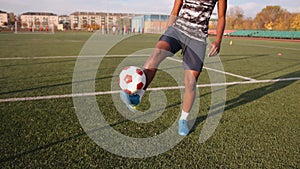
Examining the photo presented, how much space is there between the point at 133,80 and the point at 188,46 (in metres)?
0.78

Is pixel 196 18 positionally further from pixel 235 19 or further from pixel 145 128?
pixel 235 19

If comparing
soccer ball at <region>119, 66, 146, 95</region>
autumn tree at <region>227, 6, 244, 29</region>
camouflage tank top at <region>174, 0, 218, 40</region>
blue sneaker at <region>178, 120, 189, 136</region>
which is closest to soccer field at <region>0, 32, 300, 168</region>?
blue sneaker at <region>178, 120, 189, 136</region>

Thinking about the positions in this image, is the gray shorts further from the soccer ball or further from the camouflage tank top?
the soccer ball

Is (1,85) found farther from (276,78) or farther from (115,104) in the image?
(276,78)

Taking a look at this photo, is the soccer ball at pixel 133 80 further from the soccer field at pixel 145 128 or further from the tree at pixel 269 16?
the tree at pixel 269 16

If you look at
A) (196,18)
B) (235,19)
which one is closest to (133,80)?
(196,18)

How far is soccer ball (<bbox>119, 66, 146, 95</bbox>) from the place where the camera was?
2.24m

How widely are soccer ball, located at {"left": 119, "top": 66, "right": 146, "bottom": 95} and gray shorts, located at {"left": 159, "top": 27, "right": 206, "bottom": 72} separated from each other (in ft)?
1.66

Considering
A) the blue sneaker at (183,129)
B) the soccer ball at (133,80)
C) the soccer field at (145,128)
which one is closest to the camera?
the soccer field at (145,128)

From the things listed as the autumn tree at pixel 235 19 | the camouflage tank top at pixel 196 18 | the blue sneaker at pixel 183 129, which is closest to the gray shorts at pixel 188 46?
the camouflage tank top at pixel 196 18

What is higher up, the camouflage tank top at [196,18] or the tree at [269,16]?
the tree at [269,16]

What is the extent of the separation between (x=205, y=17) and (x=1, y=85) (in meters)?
3.94

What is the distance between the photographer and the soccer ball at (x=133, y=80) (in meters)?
2.24

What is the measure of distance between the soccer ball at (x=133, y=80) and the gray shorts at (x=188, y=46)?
0.51 metres
